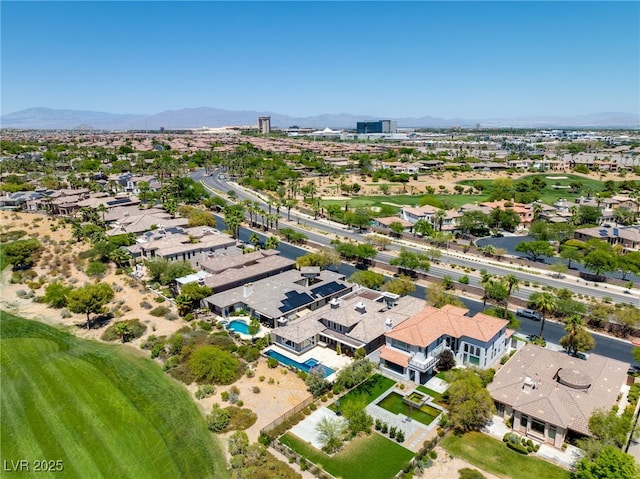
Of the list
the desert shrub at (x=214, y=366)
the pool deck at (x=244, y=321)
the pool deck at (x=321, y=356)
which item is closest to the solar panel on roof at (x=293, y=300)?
the pool deck at (x=244, y=321)

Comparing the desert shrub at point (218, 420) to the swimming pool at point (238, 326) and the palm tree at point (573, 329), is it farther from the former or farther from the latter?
the palm tree at point (573, 329)

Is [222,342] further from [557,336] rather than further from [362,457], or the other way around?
[557,336]

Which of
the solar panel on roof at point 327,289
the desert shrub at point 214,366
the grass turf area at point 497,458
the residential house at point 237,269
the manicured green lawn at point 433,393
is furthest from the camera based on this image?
the residential house at point 237,269

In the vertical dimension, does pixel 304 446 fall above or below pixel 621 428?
below

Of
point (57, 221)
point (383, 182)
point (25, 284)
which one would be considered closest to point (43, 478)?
point (25, 284)

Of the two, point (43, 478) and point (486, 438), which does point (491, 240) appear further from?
point (43, 478)

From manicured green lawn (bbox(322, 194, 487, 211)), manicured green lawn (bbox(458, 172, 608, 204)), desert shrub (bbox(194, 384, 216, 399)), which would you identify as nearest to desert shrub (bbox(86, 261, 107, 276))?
desert shrub (bbox(194, 384, 216, 399))

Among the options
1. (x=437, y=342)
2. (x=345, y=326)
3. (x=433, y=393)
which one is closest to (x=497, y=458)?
(x=433, y=393)
